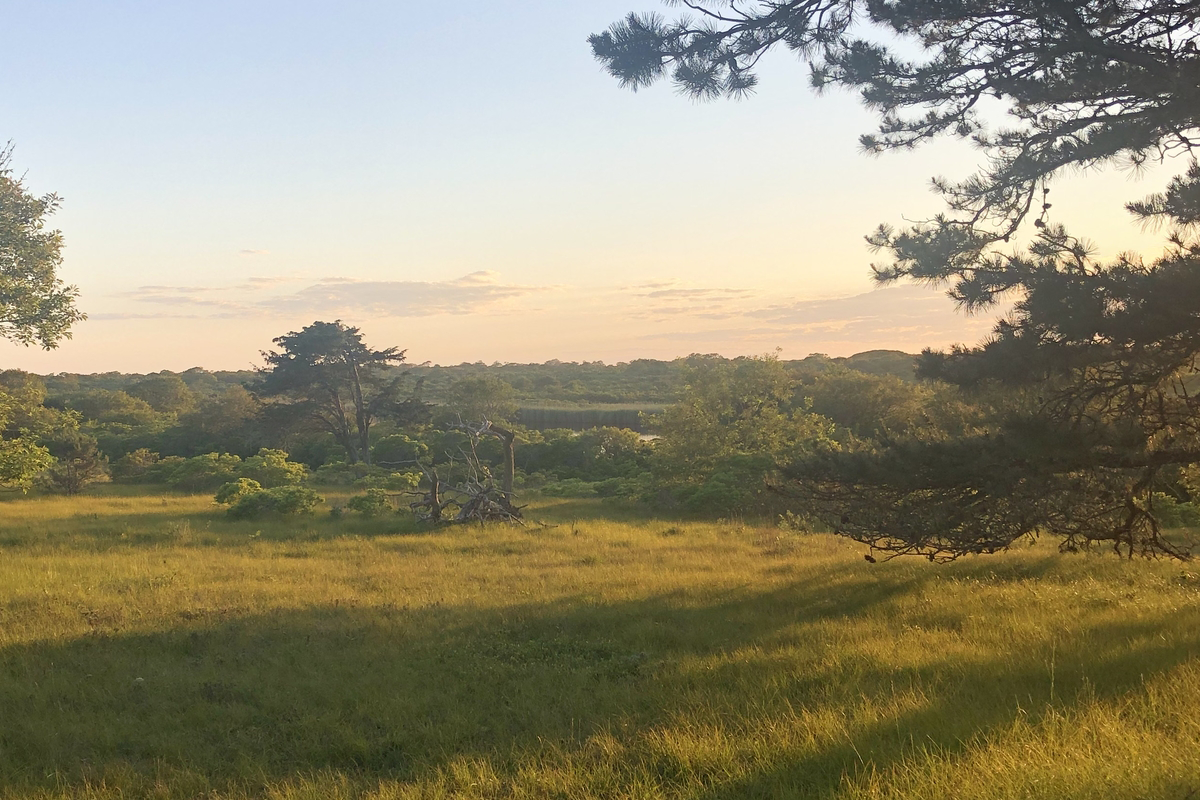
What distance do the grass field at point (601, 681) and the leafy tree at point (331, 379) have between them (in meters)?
30.9

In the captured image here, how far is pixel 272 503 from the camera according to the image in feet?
72.0

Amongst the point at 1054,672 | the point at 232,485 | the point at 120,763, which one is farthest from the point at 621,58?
the point at 232,485

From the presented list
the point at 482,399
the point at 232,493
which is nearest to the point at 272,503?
the point at 232,493

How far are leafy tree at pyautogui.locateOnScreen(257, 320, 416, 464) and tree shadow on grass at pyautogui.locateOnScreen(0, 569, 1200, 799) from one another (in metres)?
36.0

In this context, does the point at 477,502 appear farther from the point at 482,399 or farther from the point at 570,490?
the point at 482,399

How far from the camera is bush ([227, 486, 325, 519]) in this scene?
21.6 metres

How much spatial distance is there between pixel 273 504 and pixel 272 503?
0.14 feet

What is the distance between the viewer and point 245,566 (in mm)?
14211

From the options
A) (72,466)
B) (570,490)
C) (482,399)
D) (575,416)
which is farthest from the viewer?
(575,416)

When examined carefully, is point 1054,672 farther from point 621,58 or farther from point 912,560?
point 912,560

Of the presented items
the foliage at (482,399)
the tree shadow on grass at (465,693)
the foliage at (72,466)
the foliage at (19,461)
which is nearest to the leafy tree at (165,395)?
the foliage at (482,399)

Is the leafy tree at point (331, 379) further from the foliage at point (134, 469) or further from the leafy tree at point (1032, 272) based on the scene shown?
the leafy tree at point (1032, 272)

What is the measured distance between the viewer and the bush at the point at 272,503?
21.6 meters

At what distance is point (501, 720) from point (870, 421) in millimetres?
36467
